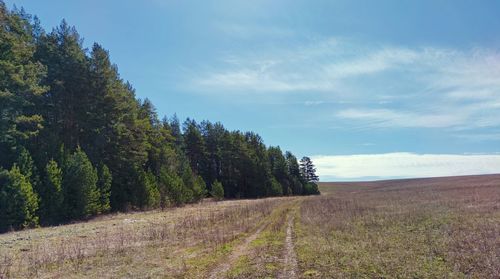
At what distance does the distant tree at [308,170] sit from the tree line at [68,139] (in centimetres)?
5633

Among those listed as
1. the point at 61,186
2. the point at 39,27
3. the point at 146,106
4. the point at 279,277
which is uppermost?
the point at 39,27

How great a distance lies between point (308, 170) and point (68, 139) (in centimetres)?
8536

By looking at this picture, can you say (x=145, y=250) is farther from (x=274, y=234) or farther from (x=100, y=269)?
(x=274, y=234)

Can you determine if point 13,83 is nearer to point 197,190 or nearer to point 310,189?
point 197,190

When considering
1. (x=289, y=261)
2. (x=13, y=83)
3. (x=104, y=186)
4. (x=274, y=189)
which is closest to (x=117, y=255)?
(x=289, y=261)

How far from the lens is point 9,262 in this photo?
1288cm

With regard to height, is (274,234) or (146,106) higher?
(146,106)

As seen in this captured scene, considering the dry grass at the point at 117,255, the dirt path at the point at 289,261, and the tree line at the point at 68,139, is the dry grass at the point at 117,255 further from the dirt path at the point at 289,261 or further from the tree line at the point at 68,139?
the tree line at the point at 68,139

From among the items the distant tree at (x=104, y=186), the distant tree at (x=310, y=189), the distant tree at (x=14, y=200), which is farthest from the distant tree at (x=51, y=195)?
the distant tree at (x=310, y=189)

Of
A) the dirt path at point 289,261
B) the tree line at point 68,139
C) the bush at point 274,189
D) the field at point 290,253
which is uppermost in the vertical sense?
the tree line at point 68,139

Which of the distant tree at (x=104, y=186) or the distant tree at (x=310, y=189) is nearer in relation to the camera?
the distant tree at (x=104, y=186)

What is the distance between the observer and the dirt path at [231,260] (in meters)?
10.0

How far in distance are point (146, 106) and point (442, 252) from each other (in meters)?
56.3

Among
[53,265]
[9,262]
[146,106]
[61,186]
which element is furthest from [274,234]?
[146,106]
